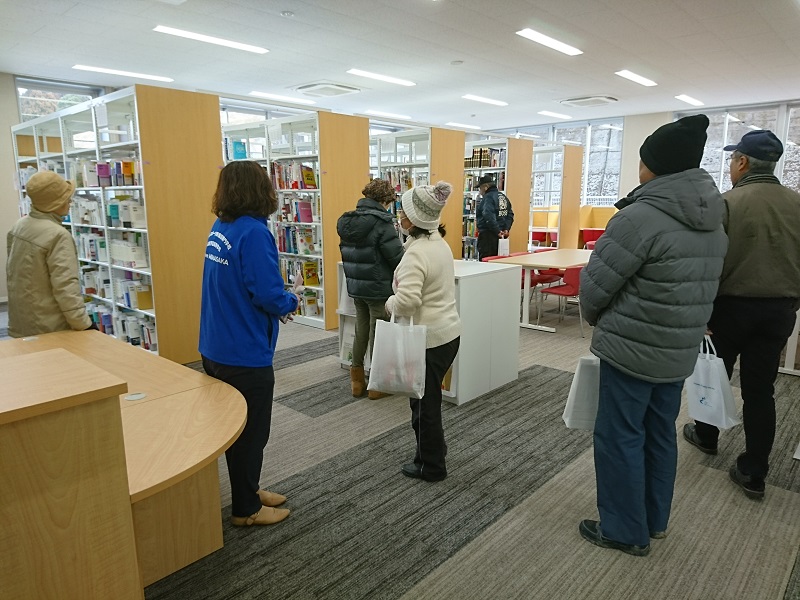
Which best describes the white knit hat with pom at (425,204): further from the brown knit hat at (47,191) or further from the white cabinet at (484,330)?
the brown knit hat at (47,191)

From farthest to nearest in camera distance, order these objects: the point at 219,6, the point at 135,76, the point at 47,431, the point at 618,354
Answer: the point at 135,76
the point at 219,6
the point at 618,354
the point at 47,431

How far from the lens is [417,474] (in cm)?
298

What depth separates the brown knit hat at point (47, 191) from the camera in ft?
9.92

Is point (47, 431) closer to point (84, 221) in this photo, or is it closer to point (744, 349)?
point (744, 349)

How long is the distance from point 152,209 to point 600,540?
4312 millimetres

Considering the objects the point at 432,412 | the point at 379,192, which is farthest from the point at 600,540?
the point at 379,192

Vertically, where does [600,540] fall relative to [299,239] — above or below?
below

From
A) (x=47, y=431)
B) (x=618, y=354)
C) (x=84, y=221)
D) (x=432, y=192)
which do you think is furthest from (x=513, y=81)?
(x=47, y=431)

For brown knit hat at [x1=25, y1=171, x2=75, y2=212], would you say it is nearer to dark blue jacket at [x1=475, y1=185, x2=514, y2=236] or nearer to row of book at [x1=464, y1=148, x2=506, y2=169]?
dark blue jacket at [x1=475, y1=185, x2=514, y2=236]

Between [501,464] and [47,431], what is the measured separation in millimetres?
2556

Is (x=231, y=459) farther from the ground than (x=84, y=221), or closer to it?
closer to it

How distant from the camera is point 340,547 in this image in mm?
2402

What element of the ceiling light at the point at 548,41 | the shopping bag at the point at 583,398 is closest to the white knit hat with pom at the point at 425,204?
the shopping bag at the point at 583,398

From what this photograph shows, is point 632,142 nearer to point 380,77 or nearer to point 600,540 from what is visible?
point 380,77
